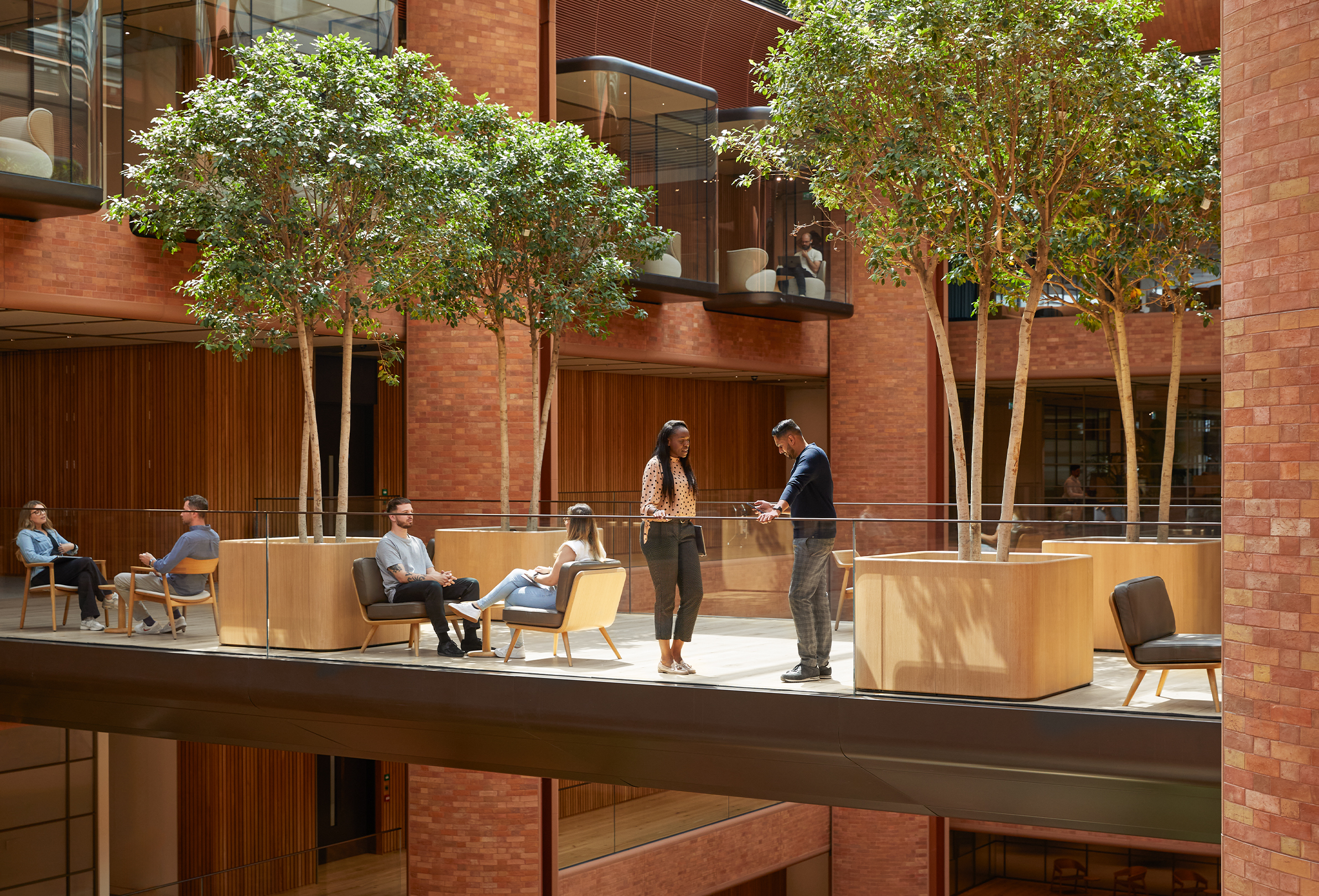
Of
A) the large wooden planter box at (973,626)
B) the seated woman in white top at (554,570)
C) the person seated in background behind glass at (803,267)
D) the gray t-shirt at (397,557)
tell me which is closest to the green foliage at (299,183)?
the gray t-shirt at (397,557)

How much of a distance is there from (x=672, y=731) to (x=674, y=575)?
0.92 meters

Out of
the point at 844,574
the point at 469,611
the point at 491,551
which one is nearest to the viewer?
the point at 844,574

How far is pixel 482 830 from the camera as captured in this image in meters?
12.9

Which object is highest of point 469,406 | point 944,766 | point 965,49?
point 965,49

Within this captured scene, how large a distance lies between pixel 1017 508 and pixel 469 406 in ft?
20.0

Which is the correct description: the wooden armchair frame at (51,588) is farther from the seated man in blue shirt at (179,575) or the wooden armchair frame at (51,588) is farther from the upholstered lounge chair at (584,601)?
the upholstered lounge chair at (584,601)

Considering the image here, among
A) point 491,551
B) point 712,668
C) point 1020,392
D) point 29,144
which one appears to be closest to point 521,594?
point 491,551

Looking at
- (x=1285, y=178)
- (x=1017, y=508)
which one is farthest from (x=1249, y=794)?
(x=1017, y=508)

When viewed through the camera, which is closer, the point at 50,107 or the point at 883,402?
the point at 50,107

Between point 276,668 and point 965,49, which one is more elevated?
point 965,49

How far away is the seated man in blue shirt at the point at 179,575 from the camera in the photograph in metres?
9.10

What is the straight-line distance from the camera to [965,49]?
7051 mm

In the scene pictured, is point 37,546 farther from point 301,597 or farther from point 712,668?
point 712,668

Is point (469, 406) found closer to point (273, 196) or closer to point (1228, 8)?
point (273, 196)
